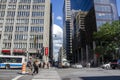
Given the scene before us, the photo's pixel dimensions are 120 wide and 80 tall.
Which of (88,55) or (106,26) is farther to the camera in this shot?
A: (88,55)

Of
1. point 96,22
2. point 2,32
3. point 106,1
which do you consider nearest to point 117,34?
point 96,22

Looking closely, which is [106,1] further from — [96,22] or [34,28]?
[34,28]

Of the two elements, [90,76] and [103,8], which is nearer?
[90,76]

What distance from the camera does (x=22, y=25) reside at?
350ft

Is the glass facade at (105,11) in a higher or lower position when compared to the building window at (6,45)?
higher

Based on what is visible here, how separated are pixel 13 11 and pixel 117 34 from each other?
54.2 m

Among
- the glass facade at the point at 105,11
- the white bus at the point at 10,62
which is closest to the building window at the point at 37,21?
the glass facade at the point at 105,11

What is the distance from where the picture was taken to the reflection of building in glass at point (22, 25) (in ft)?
338

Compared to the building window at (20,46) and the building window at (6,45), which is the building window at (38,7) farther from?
the building window at (6,45)

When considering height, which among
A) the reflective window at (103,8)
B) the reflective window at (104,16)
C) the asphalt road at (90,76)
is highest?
the reflective window at (103,8)

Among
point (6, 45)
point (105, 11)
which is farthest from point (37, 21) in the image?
point (105, 11)

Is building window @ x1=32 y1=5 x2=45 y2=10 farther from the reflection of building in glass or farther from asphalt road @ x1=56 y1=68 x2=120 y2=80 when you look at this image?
asphalt road @ x1=56 y1=68 x2=120 y2=80

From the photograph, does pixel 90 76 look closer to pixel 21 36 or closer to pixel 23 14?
pixel 21 36

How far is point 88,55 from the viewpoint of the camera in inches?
4628
